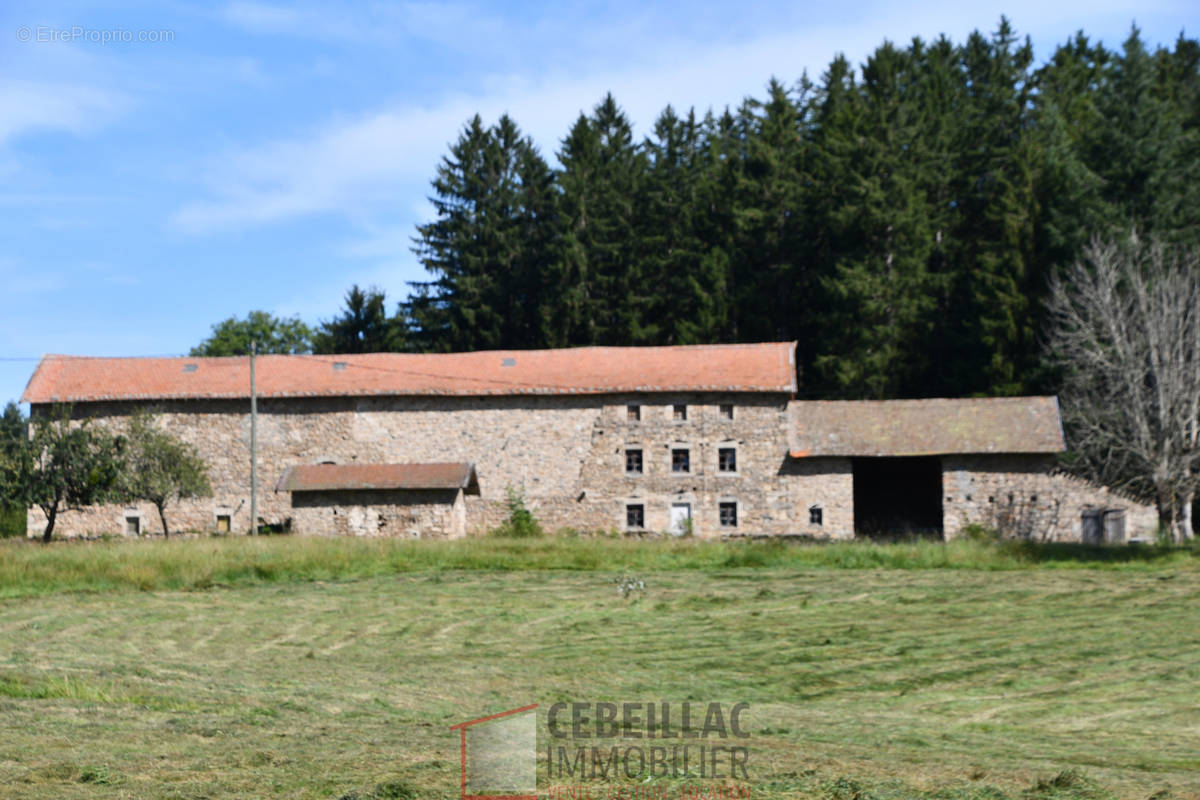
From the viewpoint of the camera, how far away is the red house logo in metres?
6.36

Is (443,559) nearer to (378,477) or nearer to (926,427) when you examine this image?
(378,477)

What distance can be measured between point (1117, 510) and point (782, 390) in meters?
11.1

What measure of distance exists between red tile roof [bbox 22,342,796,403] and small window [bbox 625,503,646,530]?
395 centimetres

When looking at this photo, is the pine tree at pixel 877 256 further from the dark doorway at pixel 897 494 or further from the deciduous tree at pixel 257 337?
the deciduous tree at pixel 257 337

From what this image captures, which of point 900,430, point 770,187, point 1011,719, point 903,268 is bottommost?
point 1011,719

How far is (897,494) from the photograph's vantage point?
133 feet

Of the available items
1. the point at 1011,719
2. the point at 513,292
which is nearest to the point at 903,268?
the point at 513,292

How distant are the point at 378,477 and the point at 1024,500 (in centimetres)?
2089

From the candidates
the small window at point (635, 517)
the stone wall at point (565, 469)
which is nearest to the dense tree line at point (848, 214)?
the stone wall at point (565, 469)

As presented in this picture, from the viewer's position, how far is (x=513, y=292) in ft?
175

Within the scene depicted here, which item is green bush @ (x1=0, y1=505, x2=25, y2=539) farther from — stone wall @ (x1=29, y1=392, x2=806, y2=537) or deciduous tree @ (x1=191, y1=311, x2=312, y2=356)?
deciduous tree @ (x1=191, y1=311, x2=312, y2=356)

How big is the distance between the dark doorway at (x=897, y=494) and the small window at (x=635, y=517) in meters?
7.76

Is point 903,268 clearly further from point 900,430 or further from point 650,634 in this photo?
point 650,634

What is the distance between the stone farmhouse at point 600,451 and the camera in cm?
3681
